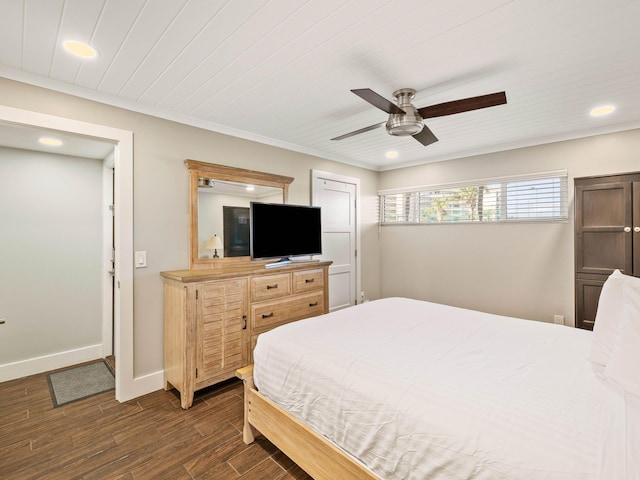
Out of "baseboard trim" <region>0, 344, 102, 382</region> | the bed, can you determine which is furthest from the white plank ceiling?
"baseboard trim" <region>0, 344, 102, 382</region>

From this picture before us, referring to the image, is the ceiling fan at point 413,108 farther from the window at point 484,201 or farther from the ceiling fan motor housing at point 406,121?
the window at point 484,201

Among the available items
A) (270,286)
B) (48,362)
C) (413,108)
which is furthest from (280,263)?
(48,362)

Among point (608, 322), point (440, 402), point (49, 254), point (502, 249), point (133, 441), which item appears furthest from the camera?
point (502, 249)

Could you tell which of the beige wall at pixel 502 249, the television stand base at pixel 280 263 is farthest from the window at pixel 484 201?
the television stand base at pixel 280 263

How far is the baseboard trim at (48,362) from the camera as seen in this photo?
2967 mm

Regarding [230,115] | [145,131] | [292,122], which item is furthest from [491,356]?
[145,131]

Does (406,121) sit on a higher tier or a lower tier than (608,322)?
higher

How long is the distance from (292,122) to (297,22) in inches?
58.0

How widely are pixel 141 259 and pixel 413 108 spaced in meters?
2.55

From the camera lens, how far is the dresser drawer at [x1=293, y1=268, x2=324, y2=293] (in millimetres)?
3238

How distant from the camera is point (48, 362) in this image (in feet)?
10.5

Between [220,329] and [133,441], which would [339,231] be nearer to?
[220,329]

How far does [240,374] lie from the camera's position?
6.55ft

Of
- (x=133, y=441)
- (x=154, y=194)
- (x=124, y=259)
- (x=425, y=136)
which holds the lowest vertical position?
(x=133, y=441)
